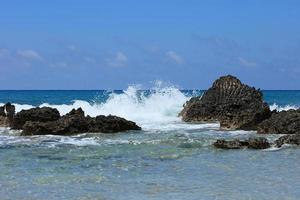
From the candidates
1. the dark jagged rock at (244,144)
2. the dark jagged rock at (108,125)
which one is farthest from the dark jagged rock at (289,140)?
the dark jagged rock at (108,125)

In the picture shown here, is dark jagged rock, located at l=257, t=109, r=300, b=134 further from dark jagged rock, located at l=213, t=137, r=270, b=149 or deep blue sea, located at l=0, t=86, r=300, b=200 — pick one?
dark jagged rock, located at l=213, t=137, r=270, b=149

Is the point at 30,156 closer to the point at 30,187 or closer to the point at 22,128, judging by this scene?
the point at 30,187

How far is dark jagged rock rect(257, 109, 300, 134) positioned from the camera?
59.5ft

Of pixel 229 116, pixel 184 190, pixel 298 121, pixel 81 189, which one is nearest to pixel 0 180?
pixel 81 189

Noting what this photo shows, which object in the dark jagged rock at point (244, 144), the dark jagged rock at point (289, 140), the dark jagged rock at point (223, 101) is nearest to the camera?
the dark jagged rock at point (244, 144)

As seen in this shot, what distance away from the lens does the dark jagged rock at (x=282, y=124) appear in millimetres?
18125

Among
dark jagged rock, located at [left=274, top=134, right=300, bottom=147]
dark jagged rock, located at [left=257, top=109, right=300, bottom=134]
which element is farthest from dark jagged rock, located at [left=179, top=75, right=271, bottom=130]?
dark jagged rock, located at [left=274, top=134, right=300, bottom=147]

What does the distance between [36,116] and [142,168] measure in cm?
973

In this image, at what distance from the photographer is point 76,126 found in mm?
19281

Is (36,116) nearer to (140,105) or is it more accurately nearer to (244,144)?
(244,144)

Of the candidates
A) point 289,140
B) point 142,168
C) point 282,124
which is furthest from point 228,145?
point 282,124

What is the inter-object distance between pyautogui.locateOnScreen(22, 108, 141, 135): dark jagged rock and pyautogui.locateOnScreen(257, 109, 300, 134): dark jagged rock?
4.60 m

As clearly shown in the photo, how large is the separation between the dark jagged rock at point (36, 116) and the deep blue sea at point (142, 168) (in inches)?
77.4

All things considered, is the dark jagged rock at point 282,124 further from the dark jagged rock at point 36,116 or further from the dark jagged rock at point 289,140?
the dark jagged rock at point 36,116
